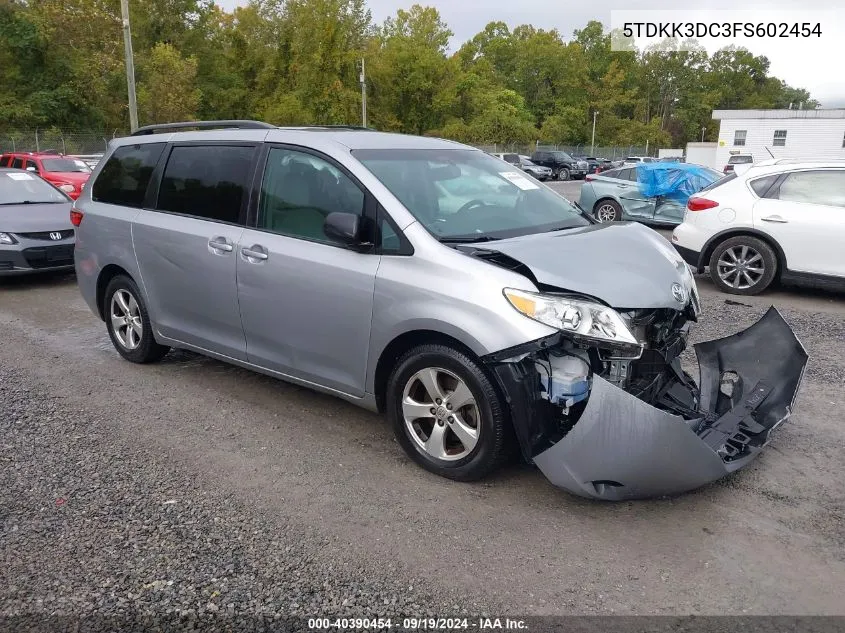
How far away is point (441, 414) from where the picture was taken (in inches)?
146

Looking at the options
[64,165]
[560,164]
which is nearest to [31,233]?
[64,165]

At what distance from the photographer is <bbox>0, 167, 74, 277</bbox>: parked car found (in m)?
8.77

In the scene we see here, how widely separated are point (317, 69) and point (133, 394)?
4871cm

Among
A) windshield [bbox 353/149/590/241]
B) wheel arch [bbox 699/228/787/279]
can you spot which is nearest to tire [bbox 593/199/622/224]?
wheel arch [bbox 699/228/787/279]

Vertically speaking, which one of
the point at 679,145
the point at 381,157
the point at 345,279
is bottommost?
the point at 345,279

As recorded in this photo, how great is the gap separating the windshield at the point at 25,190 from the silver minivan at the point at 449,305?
5442mm

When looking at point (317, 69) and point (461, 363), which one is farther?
point (317, 69)

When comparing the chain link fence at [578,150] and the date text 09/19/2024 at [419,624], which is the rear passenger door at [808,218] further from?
the chain link fence at [578,150]

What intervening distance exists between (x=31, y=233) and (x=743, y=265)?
8.59 metres

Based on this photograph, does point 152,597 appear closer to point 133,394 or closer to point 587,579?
point 587,579

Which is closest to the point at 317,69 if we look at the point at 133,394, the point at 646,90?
the point at 133,394

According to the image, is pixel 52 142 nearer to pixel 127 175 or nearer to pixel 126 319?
pixel 127 175

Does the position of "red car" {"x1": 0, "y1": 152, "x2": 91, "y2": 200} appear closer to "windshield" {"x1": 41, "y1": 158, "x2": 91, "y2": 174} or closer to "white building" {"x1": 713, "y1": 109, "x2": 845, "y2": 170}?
"windshield" {"x1": 41, "y1": 158, "x2": 91, "y2": 174}

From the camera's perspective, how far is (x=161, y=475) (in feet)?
12.7
